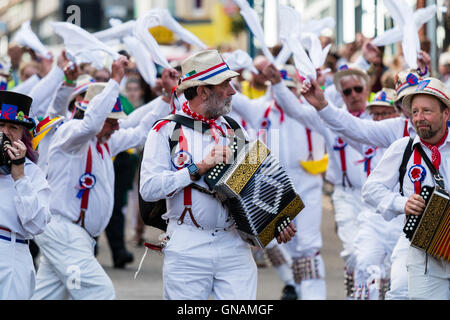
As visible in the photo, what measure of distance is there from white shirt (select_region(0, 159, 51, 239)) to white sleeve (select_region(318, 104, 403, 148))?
254 centimetres

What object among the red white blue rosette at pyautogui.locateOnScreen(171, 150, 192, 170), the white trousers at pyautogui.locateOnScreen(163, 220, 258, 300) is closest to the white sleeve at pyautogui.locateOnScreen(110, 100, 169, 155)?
the red white blue rosette at pyautogui.locateOnScreen(171, 150, 192, 170)

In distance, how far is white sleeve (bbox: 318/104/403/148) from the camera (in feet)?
26.8

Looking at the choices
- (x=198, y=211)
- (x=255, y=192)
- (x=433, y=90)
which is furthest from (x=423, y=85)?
(x=198, y=211)

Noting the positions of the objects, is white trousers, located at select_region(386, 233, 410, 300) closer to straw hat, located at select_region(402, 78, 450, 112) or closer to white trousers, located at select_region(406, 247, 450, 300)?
white trousers, located at select_region(406, 247, 450, 300)

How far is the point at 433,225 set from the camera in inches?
258

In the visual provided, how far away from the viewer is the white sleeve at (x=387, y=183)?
7.02m

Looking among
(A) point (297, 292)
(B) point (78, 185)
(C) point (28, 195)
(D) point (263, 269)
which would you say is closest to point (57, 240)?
(B) point (78, 185)

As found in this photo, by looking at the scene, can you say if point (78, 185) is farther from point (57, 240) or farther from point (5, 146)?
point (5, 146)

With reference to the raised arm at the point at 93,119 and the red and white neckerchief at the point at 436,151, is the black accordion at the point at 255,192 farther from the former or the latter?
the raised arm at the point at 93,119

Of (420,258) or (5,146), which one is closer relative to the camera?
(5,146)

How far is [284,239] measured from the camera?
670 centimetres

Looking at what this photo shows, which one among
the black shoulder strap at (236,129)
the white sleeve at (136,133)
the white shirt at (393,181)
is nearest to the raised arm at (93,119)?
the white sleeve at (136,133)
